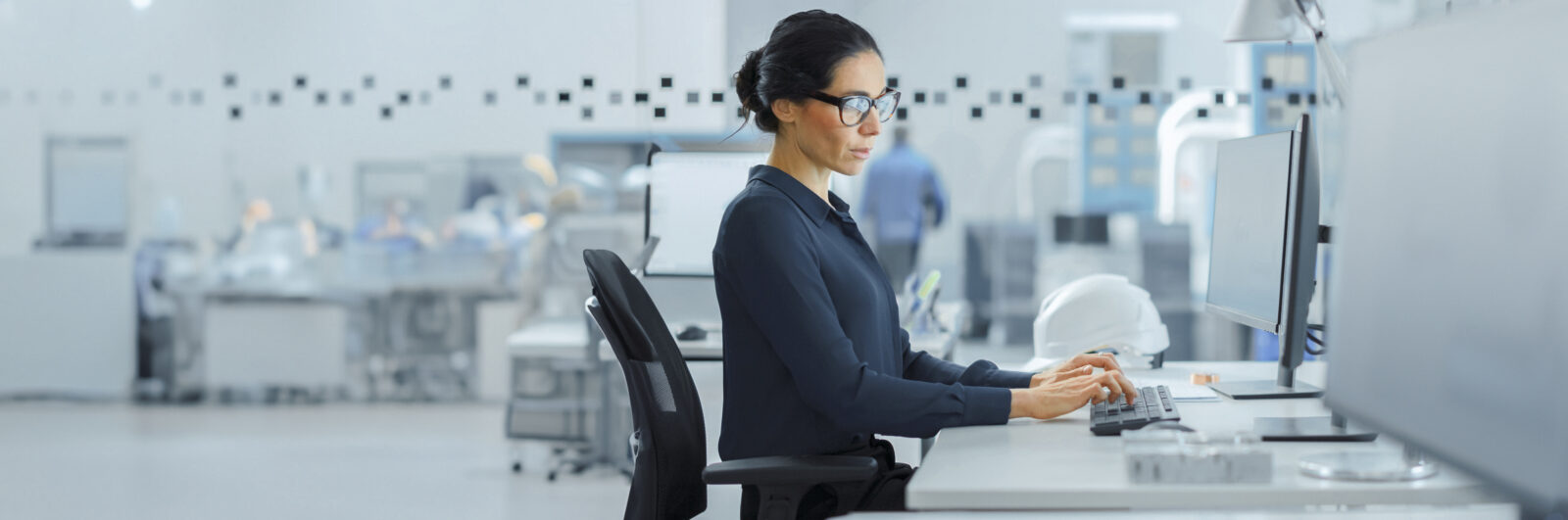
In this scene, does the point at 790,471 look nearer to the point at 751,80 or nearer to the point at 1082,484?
the point at 1082,484

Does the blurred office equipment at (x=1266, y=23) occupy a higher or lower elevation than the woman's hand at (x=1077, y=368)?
higher

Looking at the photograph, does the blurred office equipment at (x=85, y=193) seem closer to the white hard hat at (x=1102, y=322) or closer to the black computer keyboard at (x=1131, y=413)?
the white hard hat at (x=1102, y=322)

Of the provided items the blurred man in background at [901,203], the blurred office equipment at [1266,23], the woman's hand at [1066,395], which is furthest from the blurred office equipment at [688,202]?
the blurred man in background at [901,203]

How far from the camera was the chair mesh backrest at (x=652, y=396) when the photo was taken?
5.72ft

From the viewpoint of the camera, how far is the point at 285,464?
15.9 feet

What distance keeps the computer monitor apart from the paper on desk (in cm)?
3

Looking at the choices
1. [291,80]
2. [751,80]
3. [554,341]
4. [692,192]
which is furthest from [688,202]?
[291,80]

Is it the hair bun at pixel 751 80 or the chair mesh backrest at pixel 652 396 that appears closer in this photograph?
the chair mesh backrest at pixel 652 396

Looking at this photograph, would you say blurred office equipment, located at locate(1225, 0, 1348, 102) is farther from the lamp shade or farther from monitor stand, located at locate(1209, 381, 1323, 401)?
monitor stand, located at locate(1209, 381, 1323, 401)

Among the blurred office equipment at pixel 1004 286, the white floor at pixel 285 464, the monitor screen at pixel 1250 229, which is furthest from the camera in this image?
the blurred office equipment at pixel 1004 286

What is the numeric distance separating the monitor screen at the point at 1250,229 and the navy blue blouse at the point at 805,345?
1.80 feet

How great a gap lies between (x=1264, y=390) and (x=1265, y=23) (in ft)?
→ 3.40

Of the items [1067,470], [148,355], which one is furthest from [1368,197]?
[148,355]

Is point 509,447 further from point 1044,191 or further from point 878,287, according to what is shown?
point 878,287
